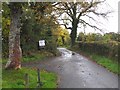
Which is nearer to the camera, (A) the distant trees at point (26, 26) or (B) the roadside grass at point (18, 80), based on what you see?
(B) the roadside grass at point (18, 80)

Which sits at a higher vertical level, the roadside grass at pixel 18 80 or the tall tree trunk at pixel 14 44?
the tall tree trunk at pixel 14 44

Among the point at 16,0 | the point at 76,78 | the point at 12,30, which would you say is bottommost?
the point at 76,78

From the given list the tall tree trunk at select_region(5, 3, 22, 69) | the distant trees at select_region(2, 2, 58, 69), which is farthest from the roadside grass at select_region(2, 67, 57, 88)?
the distant trees at select_region(2, 2, 58, 69)

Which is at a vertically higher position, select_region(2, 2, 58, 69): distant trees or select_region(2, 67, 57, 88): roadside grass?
select_region(2, 2, 58, 69): distant trees

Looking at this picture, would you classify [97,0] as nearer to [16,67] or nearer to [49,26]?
[49,26]

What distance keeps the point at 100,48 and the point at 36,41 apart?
8.28 meters

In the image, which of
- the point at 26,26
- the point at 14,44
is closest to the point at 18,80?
the point at 14,44

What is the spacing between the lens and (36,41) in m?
37.2

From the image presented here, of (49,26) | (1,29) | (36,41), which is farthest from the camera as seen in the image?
(49,26)

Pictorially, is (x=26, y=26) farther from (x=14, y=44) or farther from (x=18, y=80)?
(x=18, y=80)

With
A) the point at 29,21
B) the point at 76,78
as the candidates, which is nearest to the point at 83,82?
the point at 76,78

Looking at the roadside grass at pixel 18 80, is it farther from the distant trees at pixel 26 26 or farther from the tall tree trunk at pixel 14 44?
the distant trees at pixel 26 26

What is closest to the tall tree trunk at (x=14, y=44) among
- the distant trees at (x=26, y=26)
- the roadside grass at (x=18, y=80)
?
the distant trees at (x=26, y=26)

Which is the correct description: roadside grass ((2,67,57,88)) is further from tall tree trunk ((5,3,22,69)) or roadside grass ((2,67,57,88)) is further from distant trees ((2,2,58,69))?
distant trees ((2,2,58,69))
